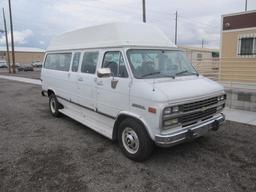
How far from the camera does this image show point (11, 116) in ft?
24.1

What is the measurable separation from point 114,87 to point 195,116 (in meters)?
1.56

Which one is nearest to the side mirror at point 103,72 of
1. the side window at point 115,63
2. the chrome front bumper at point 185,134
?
the side window at point 115,63

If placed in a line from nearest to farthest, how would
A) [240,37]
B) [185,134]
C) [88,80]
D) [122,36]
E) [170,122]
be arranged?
[170,122]
[185,134]
[122,36]
[88,80]
[240,37]

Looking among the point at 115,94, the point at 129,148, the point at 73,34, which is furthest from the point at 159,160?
the point at 73,34

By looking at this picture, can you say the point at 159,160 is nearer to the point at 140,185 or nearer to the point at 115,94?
the point at 140,185

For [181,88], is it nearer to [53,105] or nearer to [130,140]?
[130,140]

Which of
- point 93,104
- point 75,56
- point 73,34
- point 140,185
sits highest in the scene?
point 73,34

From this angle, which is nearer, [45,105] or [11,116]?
[11,116]

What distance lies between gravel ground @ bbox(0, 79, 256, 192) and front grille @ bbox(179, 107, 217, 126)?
0.77 metres

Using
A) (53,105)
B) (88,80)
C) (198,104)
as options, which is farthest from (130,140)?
(53,105)

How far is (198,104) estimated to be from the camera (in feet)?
12.9

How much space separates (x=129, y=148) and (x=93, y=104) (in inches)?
54.7

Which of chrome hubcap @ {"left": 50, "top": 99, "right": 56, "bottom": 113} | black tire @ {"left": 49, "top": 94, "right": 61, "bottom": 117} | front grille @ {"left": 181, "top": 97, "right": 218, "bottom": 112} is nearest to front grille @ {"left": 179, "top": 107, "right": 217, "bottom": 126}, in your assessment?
front grille @ {"left": 181, "top": 97, "right": 218, "bottom": 112}

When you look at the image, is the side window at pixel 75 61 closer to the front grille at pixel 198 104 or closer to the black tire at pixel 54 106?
the black tire at pixel 54 106
